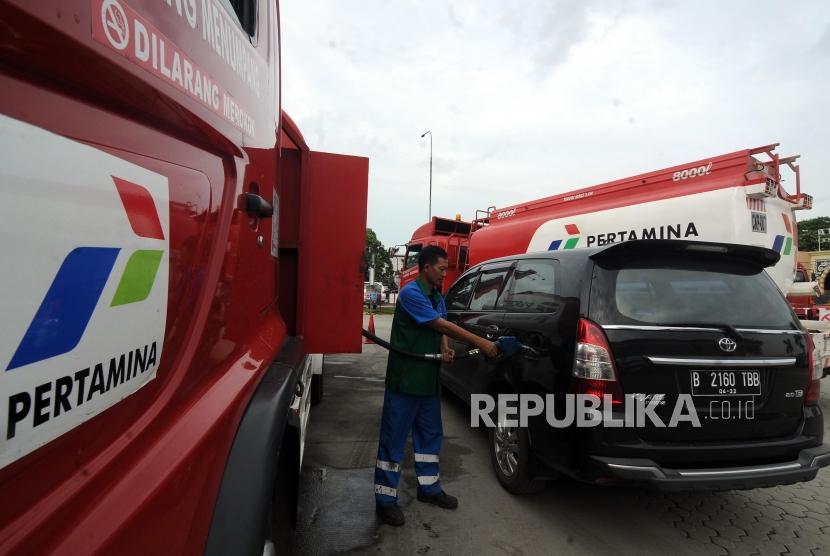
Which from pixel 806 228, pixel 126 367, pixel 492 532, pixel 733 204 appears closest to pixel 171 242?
pixel 126 367

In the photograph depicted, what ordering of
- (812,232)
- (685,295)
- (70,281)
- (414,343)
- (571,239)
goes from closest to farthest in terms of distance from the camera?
(70,281)
(685,295)
(414,343)
(571,239)
(812,232)

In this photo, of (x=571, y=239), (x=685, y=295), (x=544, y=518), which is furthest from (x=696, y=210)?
(x=544, y=518)

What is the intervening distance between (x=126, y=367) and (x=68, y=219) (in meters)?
0.32

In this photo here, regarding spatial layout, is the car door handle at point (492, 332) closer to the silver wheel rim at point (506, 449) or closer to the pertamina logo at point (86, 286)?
the silver wheel rim at point (506, 449)

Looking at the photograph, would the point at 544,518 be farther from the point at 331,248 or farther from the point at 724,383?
the point at 331,248

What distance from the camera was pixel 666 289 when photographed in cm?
246

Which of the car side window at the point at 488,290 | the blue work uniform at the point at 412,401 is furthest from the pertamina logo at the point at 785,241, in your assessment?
the blue work uniform at the point at 412,401

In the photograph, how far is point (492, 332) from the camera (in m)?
3.29

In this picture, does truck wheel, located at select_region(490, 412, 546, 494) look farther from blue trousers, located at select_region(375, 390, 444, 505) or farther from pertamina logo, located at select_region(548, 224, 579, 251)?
pertamina logo, located at select_region(548, 224, 579, 251)

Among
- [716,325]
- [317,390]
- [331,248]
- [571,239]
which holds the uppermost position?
[571,239]

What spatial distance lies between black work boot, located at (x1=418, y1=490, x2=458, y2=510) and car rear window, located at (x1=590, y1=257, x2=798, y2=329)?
145 centimetres

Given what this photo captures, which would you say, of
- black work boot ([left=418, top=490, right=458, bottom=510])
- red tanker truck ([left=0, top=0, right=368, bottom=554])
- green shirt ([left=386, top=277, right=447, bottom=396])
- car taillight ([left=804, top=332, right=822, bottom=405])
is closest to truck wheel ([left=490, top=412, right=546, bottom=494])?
black work boot ([left=418, top=490, right=458, bottom=510])

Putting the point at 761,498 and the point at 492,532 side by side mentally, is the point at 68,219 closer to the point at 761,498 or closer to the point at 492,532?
the point at 492,532

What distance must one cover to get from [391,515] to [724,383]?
193 centimetres
